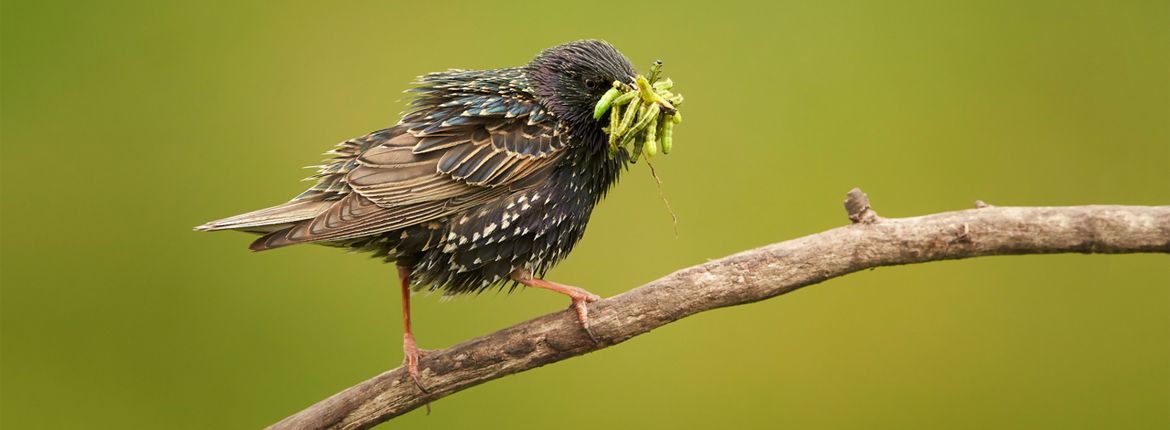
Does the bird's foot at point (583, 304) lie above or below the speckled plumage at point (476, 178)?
below

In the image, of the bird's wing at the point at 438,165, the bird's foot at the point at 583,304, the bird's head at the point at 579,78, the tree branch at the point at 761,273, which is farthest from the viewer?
the bird's head at the point at 579,78

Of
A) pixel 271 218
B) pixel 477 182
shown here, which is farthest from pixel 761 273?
pixel 271 218

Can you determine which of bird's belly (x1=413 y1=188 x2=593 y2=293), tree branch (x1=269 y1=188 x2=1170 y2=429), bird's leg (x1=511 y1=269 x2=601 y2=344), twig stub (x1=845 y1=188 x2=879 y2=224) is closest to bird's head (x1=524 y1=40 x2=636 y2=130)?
bird's belly (x1=413 y1=188 x2=593 y2=293)

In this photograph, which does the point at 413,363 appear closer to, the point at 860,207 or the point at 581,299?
the point at 581,299

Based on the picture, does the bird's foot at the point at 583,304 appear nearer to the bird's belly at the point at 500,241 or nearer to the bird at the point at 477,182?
the bird at the point at 477,182

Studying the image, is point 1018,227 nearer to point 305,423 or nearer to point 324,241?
point 324,241

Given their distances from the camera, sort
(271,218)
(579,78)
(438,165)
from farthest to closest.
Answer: (579,78), (438,165), (271,218)

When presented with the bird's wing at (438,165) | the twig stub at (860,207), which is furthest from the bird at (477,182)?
the twig stub at (860,207)
